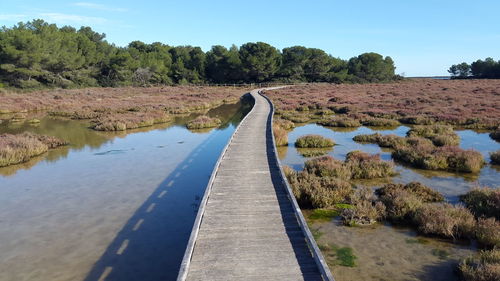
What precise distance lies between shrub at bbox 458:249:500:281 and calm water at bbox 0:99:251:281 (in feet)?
22.2

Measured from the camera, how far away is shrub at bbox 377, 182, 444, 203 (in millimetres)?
12797

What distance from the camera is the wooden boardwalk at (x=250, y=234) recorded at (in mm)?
7180

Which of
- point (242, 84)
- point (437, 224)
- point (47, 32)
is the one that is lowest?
point (437, 224)

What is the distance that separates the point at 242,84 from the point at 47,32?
47.9m

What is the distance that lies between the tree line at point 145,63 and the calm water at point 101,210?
5268cm

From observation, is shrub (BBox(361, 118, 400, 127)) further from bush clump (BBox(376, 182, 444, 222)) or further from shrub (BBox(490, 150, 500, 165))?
bush clump (BBox(376, 182, 444, 222))

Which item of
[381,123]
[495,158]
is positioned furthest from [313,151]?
[381,123]

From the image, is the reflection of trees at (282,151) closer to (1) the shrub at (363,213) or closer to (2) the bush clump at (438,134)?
(1) the shrub at (363,213)

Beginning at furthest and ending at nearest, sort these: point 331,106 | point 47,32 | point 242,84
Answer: point 242,84 → point 47,32 → point 331,106

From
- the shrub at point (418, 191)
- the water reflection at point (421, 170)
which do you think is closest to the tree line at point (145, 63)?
the water reflection at point (421, 170)

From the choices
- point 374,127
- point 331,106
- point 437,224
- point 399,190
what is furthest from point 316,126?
point 437,224

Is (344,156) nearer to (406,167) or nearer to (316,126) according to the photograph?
(406,167)

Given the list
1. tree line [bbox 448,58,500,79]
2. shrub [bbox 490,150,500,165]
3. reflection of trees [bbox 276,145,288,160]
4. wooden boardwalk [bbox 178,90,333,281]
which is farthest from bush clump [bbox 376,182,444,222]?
tree line [bbox 448,58,500,79]

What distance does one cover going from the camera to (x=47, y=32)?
71.3 meters
